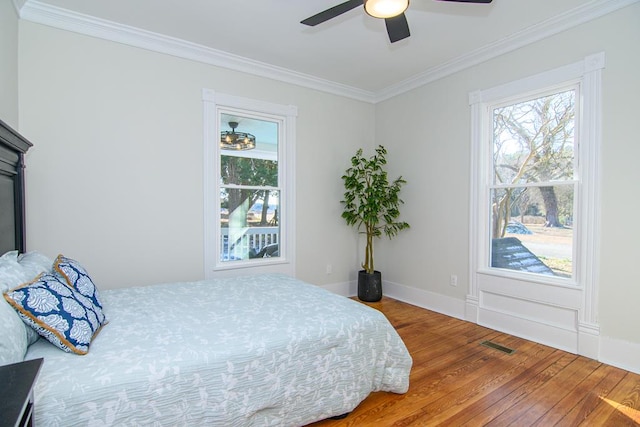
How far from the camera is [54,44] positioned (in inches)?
106

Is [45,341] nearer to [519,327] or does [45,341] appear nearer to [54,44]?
[54,44]

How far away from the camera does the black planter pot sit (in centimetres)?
414

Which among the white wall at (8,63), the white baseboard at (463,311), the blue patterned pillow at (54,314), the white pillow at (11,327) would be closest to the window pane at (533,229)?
the white baseboard at (463,311)

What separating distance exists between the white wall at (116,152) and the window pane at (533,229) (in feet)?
9.41

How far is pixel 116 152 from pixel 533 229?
12.9 feet

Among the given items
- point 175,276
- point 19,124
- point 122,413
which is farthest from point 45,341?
point 19,124

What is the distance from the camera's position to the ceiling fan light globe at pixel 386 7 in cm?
186

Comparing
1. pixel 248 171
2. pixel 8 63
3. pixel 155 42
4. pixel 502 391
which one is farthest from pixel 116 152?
pixel 502 391

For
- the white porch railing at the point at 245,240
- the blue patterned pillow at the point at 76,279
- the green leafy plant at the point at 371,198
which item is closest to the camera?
the blue patterned pillow at the point at 76,279

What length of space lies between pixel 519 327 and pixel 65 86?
462cm

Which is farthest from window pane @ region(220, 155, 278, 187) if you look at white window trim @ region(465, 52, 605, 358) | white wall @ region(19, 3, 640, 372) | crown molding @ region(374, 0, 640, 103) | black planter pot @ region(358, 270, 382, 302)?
white window trim @ region(465, 52, 605, 358)

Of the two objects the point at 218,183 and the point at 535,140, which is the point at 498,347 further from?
the point at 218,183

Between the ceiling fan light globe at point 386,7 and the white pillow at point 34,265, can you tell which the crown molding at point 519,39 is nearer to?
the ceiling fan light globe at point 386,7

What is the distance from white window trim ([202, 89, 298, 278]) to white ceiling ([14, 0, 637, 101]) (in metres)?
0.44
